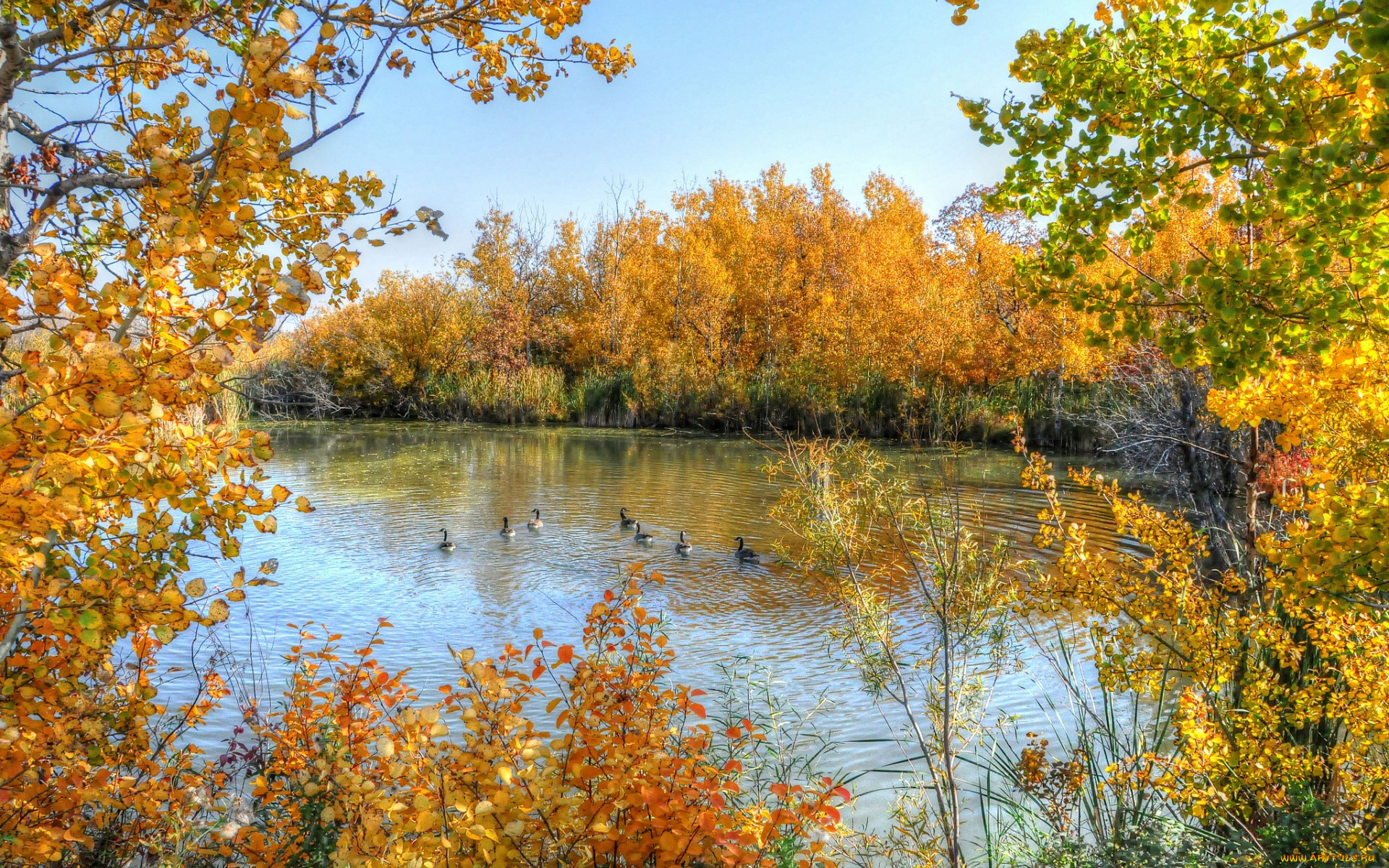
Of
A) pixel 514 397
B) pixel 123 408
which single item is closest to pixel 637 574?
pixel 123 408

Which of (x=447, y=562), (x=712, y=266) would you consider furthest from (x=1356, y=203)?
(x=712, y=266)

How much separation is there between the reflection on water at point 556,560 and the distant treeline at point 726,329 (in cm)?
544

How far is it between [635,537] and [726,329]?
27.8 metres

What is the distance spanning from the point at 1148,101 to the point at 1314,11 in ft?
1.68

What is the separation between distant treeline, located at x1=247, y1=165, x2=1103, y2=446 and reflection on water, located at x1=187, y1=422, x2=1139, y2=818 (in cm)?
544

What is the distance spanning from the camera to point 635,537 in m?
11.1

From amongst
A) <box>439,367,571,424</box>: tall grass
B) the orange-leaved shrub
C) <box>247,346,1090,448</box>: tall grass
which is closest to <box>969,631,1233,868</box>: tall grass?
the orange-leaved shrub

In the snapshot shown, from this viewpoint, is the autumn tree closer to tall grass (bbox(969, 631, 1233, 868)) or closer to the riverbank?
tall grass (bbox(969, 631, 1233, 868))

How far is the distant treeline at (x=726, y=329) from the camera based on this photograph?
80.9 feet

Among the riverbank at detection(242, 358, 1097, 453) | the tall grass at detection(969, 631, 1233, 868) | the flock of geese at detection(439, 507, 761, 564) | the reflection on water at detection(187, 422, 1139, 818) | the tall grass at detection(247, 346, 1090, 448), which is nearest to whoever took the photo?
the tall grass at detection(969, 631, 1233, 868)

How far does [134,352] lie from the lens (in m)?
1.74

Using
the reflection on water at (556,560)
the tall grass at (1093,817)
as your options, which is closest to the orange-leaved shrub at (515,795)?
the tall grass at (1093,817)

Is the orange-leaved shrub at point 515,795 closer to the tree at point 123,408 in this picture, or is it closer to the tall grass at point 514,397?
the tree at point 123,408

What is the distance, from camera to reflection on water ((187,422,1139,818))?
21.6 feet
